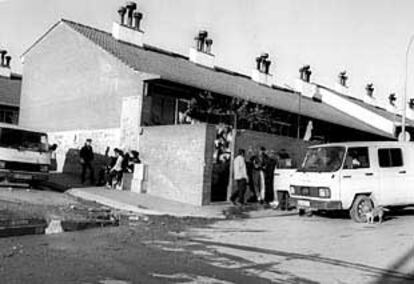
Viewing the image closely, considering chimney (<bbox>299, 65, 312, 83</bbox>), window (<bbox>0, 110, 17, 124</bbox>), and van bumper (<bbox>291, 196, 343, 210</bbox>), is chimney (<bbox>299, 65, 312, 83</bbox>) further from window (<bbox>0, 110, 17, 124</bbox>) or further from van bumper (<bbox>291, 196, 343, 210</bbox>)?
van bumper (<bbox>291, 196, 343, 210</bbox>)

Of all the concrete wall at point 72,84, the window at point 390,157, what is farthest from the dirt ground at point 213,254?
the concrete wall at point 72,84

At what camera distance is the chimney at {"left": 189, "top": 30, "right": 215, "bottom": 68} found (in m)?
31.7

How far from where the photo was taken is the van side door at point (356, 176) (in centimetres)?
1378

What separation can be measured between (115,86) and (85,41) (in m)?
3.50

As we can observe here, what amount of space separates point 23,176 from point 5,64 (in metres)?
22.3

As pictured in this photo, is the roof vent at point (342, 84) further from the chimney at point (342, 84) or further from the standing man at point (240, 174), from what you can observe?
the standing man at point (240, 174)

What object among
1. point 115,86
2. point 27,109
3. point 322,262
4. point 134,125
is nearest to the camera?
point 322,262

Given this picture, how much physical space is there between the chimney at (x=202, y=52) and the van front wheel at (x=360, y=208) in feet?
62.7

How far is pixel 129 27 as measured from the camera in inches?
1111

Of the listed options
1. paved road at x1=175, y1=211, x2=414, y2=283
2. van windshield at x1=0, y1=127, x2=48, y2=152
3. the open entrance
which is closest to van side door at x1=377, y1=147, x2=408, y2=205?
paved road at x1=175, y1=211, x2=414, y2=283

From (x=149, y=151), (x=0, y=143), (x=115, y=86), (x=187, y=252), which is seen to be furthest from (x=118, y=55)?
(x=187, y=252)

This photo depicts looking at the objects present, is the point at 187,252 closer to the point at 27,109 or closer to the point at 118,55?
the point at 118,55

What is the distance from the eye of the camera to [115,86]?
23.0 meters

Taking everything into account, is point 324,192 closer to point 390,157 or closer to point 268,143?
point 390,157
